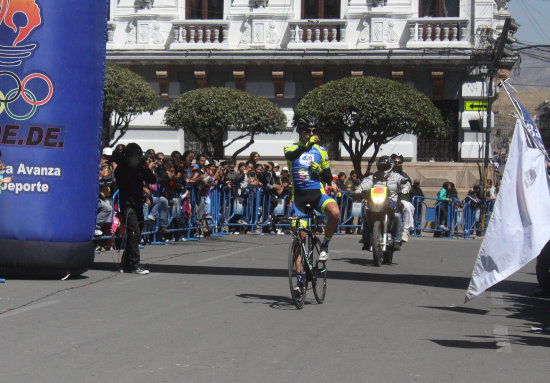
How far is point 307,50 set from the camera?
3194 centimetres

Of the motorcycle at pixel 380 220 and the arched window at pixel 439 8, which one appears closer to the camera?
the motorcycle at pixel 380 220

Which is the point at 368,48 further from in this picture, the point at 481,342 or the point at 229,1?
the point at 481,342

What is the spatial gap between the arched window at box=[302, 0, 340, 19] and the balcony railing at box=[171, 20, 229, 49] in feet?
9.02

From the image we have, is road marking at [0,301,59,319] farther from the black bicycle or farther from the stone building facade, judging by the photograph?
the stone building facade

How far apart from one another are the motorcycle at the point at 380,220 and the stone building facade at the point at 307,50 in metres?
16.4

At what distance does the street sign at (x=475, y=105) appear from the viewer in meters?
31.9

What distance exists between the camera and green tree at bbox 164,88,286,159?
28.3m

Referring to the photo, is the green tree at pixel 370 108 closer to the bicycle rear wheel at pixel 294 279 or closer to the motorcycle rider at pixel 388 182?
the motorcycle rider at pixel 388 182

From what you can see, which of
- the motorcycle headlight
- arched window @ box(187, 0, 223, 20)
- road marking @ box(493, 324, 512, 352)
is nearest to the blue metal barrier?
the motorcycle headlight

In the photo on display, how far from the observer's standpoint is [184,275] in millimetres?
13117

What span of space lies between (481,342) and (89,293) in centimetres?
458

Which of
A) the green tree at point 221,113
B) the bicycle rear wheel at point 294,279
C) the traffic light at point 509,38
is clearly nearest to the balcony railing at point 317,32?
the green tree at point 221,113

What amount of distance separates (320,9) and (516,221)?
24.9 metres

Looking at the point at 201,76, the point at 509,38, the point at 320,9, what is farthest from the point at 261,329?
the point at 320,9
